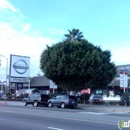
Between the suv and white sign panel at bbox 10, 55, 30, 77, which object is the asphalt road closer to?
the suv

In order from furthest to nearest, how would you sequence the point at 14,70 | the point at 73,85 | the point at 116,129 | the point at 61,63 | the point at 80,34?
1. the point at 14,70
2. the point at 80,34
3. the point at 73,85
4. the point at 61,63
5. the point at 116,129

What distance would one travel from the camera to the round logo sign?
201ft

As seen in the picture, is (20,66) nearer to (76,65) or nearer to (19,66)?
(19,66)

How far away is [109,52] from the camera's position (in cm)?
4241

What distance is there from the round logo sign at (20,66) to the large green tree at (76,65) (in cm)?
2092

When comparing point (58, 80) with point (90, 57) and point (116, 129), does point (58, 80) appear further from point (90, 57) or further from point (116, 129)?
point (116, 129)

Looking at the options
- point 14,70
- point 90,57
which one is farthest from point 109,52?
point 14,70

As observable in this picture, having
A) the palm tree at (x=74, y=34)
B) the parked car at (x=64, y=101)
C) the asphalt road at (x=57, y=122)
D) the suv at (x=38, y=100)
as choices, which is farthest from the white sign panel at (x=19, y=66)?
the asphalt road at (x=57, y=122)

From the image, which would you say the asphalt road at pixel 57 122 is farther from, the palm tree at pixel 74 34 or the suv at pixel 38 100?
the palm tree at pixel 74 34

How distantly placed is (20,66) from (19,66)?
9.7 inches

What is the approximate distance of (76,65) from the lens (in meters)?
37.3

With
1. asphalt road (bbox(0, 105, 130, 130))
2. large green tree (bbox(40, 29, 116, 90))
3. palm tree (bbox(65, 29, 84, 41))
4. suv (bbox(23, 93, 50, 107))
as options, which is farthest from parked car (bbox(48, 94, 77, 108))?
palm tree (bbox(65, 29, 84, 41))

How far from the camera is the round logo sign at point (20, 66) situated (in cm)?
6121

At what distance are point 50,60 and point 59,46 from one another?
7.56ft
